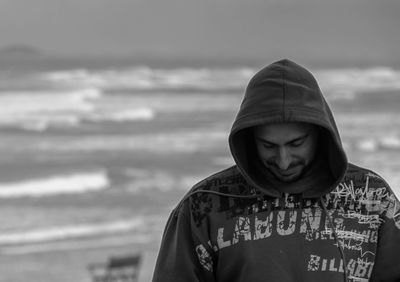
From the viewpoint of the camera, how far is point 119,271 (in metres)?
10.6

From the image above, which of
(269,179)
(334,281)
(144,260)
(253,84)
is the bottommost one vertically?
(144,260)

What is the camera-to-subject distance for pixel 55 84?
48.0m

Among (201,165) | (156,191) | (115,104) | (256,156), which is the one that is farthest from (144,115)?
(256,156)

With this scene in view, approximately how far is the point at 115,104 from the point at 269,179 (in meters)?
34.4

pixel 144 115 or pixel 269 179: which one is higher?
pixel 269 179

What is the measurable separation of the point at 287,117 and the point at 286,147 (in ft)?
0.26

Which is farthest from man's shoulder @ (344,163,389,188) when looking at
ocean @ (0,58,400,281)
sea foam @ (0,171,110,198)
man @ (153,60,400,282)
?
sea foam @ (0,171,110,198)

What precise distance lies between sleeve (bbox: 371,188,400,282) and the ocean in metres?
8.45

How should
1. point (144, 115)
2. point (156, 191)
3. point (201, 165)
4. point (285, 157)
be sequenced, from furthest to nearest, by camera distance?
point (144, 115), point (201, 165), point (156, 191), point (285, 157)

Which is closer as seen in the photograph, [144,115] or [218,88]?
[144,115]

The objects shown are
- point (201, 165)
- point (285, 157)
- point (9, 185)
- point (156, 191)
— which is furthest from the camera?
point (201, 165)

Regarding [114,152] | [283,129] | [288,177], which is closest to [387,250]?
[288,177]

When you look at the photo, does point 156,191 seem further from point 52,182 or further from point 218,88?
point 218,88

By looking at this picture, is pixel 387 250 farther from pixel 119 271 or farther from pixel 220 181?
pixel 119 271
